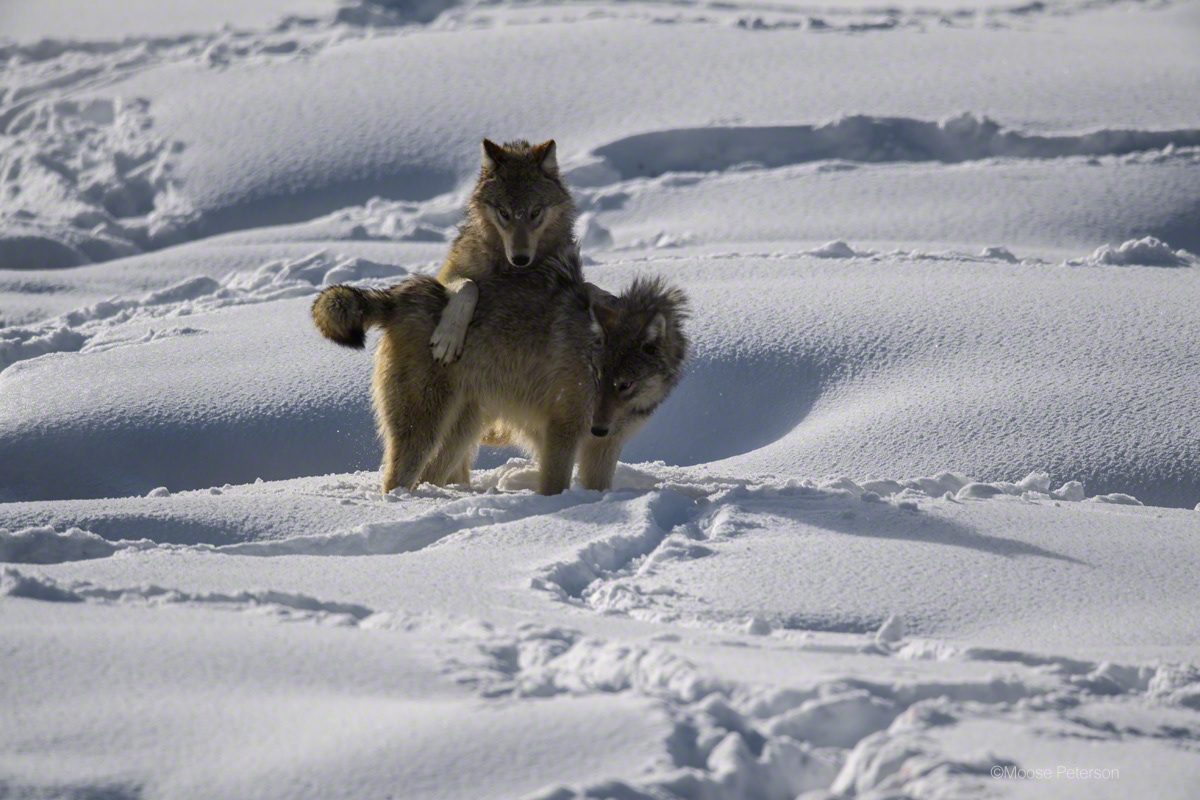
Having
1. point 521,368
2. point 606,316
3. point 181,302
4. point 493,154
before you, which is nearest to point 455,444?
point 521,368

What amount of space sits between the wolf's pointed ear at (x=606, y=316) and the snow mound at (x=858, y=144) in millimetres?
5666

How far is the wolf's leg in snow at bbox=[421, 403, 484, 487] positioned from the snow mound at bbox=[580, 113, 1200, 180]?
18.4 feet

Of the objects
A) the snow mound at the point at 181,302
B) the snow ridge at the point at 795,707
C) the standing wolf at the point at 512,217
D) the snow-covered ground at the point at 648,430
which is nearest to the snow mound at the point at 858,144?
the snow-covered ground at the point at 648,430

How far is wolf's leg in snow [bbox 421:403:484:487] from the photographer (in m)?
5.38

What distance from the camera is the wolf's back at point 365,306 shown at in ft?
16.8

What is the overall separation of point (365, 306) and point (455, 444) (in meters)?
0.79

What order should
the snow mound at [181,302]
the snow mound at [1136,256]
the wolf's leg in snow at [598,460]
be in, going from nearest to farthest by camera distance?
the wolf's leg in snow at [598,460]
the snow mound at [181,302]
the snow mound at [1136,256]

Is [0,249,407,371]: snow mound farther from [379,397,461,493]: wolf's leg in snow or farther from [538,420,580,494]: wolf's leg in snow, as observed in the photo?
[538,420,580,494]: wolf's leg in snow

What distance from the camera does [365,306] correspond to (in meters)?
5.21

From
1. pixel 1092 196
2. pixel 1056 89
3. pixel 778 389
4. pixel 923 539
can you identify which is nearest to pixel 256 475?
pixel 778 389

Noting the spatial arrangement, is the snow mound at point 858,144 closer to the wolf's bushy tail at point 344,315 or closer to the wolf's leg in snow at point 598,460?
the wolf's bushy tail at point 344,315

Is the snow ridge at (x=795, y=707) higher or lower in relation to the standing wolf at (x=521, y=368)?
lower

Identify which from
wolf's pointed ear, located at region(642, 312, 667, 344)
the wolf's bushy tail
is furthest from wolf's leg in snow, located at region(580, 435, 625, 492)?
the wolf's bushy tail

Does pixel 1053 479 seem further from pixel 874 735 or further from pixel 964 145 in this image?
pixel 964 145
